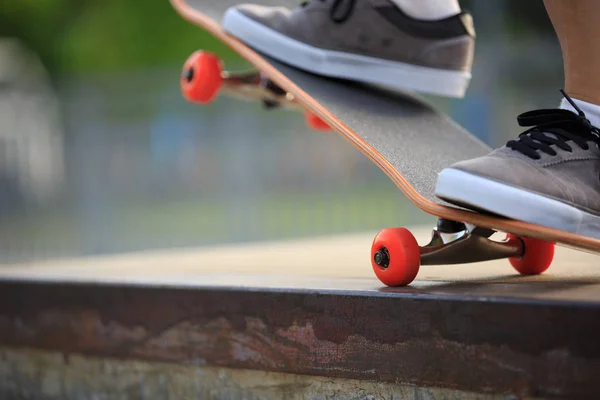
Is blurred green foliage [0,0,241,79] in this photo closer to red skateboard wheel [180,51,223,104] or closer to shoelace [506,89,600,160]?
red skateboard wheel [180,51,223,104]

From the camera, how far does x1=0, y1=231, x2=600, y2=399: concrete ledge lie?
3.05 feet

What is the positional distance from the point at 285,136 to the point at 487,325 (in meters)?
4.81

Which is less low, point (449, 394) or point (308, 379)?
point (449, 394)

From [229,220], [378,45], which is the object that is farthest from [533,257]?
[229,220]

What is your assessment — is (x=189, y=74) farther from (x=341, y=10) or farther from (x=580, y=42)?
(x=580, y=42)

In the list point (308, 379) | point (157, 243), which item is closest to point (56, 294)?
point (308, 379)

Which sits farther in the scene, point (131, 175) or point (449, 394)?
point (131, 175)

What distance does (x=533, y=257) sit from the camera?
138 centimetres

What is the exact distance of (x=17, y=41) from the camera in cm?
1521

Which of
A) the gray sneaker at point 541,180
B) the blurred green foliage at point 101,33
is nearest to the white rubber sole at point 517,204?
the gray sneaker at point 541,180

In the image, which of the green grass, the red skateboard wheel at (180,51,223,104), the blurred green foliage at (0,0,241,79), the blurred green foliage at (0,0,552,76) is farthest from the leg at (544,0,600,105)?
the blurred green foliage at (0,0,241,79)

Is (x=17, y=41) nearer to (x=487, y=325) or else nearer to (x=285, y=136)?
(x=285, y=136)

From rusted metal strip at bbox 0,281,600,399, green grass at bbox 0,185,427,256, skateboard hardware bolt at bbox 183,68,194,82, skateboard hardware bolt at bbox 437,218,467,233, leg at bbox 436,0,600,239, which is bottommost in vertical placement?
green grass at bbox 0,185,427,256

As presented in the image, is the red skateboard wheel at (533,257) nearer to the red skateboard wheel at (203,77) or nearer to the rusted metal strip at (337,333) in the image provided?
the rusted metal strip at (337,333)
